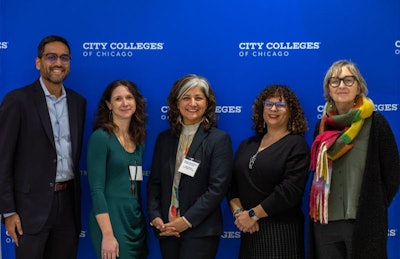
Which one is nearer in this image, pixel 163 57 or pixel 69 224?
pixel 69 224

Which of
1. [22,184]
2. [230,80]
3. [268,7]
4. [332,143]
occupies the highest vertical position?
[268,7]

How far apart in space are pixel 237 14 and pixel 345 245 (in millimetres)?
1754

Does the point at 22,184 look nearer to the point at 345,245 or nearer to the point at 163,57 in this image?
the point at 163,57

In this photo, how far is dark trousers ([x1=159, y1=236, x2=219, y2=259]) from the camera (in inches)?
103

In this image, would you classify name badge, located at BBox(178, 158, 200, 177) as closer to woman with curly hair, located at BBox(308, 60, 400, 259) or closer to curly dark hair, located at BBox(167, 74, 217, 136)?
curly dark hair, located at BBox(167, 74, 217, 136)

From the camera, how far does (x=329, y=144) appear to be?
8.04ft

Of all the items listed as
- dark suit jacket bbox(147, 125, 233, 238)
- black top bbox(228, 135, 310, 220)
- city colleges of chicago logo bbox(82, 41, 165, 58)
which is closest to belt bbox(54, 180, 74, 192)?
dark suit jacket bbox(147, 125, 233, 238)

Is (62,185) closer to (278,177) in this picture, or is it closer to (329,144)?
(278,177)

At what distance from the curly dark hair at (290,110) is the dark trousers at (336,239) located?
0.61 m

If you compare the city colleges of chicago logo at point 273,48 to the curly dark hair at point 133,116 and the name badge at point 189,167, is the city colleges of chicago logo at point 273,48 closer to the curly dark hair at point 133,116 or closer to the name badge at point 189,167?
the curly dark hair at point 133,116

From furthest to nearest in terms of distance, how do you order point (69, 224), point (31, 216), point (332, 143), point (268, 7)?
1. point (268, 7)
2. point (69, 224)
3. point (31, 216)
4. point (332, 143)

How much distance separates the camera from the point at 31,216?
2.64 metres

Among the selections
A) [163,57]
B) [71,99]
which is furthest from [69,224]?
[163,57]

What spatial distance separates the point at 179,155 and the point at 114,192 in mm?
459
